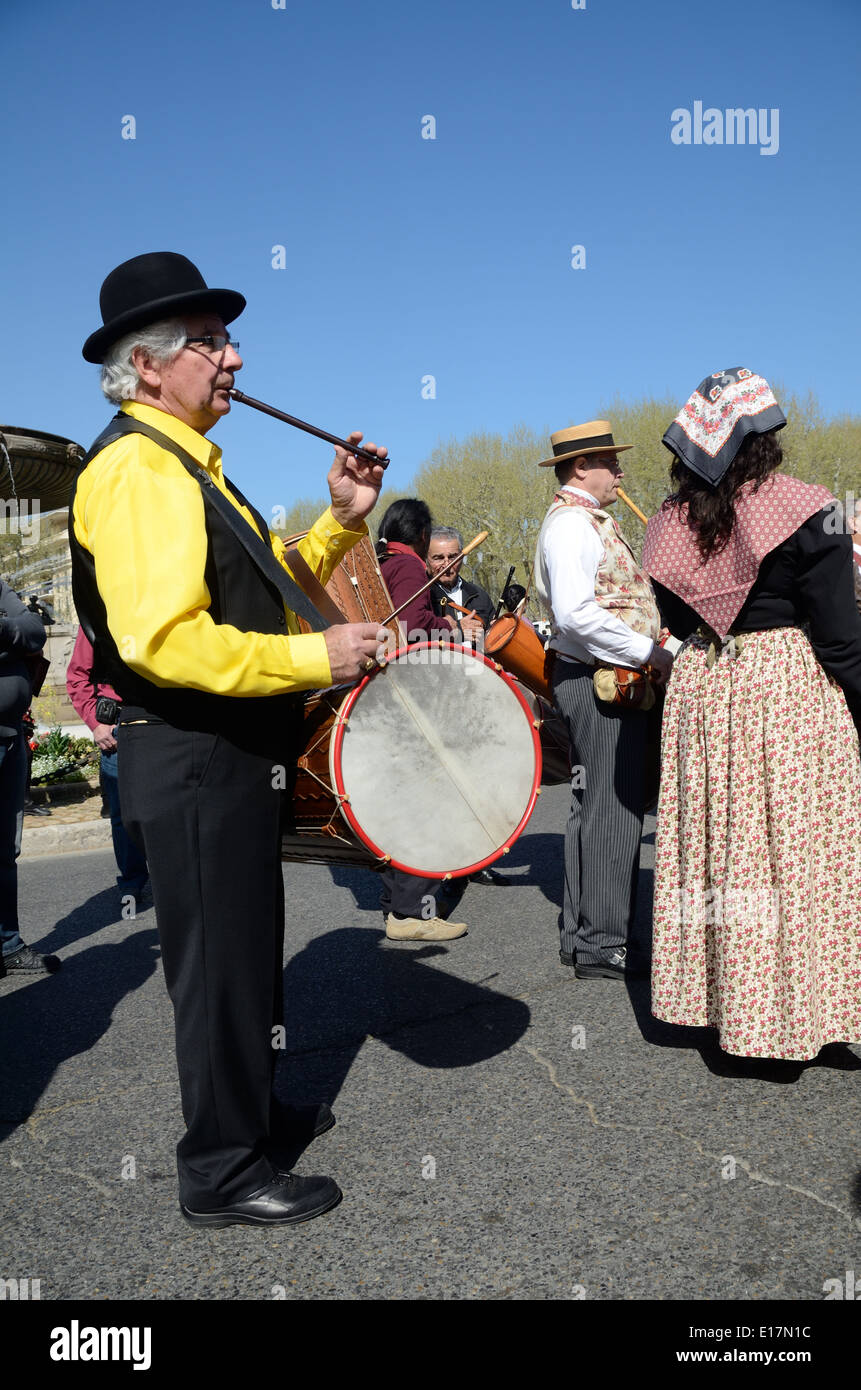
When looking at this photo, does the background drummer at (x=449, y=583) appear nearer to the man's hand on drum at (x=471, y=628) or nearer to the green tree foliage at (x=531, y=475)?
the man's hand on drum at (x=471, y=628)

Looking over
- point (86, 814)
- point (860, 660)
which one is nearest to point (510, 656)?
point (860, 660)

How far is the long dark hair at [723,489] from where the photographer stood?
117 inches

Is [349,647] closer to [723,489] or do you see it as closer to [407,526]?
[723,489]

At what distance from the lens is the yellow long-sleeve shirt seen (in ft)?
6.92

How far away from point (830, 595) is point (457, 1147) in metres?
1.80

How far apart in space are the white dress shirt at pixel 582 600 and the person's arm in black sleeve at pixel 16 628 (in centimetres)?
231

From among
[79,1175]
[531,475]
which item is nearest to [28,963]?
[79,1175]

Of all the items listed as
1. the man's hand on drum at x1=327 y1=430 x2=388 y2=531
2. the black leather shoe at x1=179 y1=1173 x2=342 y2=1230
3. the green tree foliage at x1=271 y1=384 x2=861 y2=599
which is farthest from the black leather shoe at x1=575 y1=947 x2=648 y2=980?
the green tree foliage at x1=271 y1=384 x2=861 y2=599

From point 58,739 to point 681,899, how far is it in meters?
7.90

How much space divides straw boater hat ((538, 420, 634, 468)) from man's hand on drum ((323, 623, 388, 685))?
6.80ft

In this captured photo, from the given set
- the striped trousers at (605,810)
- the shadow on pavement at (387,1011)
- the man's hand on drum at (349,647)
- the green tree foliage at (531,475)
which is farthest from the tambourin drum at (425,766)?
the green tree foliage at (531,475)

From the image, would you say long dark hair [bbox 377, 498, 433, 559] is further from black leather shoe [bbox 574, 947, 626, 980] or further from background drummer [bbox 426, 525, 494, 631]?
black leather shoe [bbox 574, 947, 626, 980]

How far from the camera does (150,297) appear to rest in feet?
7.73
